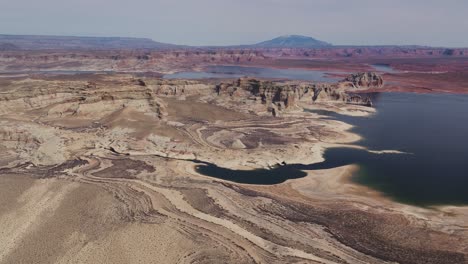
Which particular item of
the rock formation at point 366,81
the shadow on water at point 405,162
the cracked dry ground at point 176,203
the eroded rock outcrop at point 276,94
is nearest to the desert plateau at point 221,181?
the cracked dry ground at point 176,203

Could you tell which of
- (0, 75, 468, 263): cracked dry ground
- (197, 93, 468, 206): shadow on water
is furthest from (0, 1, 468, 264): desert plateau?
(197, 93, 468, 206): shadow on water

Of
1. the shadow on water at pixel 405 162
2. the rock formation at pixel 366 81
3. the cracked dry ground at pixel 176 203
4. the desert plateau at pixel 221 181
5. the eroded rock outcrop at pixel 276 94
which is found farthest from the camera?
the rock formation at pixel 366 81

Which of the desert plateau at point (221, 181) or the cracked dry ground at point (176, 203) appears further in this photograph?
the desert plateau at point (221, 181)

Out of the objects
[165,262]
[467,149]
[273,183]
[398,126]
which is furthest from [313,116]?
[165,262]

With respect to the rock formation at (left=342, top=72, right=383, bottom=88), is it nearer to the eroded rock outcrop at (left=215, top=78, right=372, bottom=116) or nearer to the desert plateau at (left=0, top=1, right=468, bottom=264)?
the eroded rock outcrop at (left=215, top=78, right=372, bottom=116)

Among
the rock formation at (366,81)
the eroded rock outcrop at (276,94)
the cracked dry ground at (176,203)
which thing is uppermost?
the rock formation at (366,81)

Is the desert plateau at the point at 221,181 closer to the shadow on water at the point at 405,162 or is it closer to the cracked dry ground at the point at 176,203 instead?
the cracked dry ground at the point at 176,203

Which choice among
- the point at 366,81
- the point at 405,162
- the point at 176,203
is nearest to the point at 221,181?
the point at 176,203
